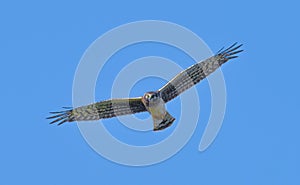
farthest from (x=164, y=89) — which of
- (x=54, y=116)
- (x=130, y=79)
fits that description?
(x=54, y=116)

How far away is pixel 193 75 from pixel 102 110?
9.22 ft

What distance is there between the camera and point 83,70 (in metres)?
34.7

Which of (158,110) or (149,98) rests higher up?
(149,98)

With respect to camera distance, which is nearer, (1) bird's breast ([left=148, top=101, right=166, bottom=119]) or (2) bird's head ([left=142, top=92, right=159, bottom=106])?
(2) bird's head ([left=142, top=92, right=159, bottom=106])

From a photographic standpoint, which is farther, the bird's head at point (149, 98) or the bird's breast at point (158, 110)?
the bird's breast at point (158, 110)

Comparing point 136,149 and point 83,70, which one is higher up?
point 83,70

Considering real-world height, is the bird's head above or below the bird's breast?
above

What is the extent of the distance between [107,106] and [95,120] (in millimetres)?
622

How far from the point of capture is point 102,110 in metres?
34.2

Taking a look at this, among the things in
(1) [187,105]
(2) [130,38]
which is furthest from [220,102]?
(2) [130,38]

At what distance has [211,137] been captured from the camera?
34531mm

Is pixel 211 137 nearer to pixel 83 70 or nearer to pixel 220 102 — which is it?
pixel 220 102

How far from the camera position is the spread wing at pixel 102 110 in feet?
112

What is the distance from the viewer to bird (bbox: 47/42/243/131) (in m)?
33.9
